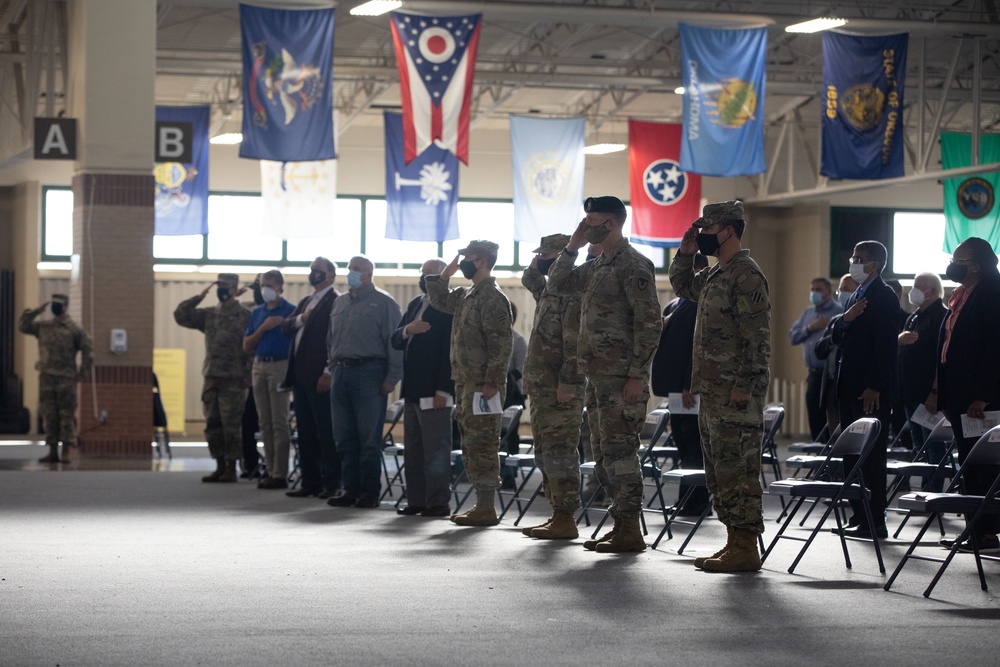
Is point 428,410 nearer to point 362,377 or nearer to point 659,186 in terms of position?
point 362,377

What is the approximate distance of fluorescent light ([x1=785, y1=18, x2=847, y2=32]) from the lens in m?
16.0

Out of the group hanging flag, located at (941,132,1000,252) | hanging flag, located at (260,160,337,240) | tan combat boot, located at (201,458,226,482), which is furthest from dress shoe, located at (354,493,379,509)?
hanging flag, located at (941,132,1000,252)

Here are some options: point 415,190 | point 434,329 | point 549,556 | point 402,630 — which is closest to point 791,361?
point 415,190

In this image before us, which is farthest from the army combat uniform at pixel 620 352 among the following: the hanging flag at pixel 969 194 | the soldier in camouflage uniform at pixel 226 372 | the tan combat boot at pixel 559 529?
the hanging flag at pixel 969 194

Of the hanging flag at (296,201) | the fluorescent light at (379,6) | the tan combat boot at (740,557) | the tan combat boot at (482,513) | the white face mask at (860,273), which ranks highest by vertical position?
the fluorescent light at (379,6)

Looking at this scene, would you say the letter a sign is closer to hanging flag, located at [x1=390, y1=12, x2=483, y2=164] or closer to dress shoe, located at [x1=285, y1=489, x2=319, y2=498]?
hanging flag, located at [x1=390, y1=12, x2=483, y2=164]

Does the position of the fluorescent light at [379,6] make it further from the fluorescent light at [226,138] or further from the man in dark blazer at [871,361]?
the fluorescent light at [226,138]

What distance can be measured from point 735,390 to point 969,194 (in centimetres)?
1494

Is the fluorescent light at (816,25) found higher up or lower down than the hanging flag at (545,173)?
higher up

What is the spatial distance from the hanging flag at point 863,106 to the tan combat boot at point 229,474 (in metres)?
7.54

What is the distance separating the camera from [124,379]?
47.9 feet

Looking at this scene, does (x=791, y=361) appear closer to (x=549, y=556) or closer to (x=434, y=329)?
(x=434, y=329)

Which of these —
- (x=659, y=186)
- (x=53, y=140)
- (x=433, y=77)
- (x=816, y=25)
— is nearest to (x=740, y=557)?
(x=433, y=77)

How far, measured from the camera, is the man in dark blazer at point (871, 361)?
806 centimetres
